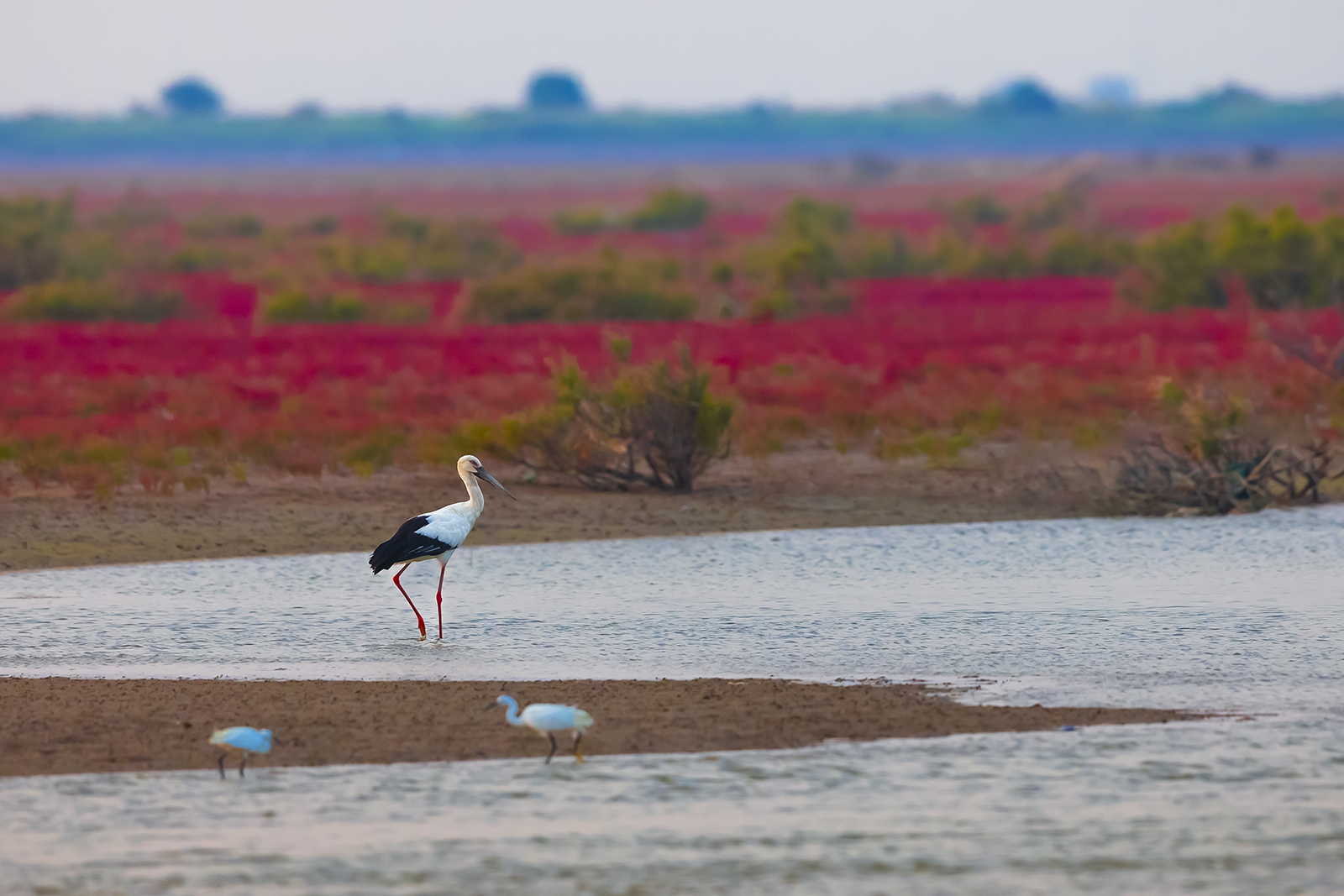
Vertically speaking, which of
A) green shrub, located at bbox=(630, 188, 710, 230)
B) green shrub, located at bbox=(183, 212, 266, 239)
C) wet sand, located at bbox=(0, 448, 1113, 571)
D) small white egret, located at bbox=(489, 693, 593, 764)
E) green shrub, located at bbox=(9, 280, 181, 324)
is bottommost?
wet sand, located at bbox=(0, 448, 1113, 571)

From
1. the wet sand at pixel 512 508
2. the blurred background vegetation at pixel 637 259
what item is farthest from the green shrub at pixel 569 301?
the wet sand at pixel 512 508

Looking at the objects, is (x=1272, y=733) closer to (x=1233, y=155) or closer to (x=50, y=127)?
(x=1233, y=155)

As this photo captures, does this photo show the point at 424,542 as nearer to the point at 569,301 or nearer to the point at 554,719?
the point at 554,719

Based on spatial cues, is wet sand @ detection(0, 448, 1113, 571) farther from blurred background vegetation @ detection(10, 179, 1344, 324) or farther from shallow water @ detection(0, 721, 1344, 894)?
blurred background vegetation @ detection(10, 179, 1344, 324)

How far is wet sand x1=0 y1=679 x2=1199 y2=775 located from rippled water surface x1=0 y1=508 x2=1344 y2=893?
192 mm

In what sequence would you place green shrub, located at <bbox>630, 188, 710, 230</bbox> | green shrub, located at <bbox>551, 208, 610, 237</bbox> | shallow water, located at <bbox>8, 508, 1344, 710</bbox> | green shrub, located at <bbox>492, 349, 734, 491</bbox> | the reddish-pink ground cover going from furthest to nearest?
1. green shrub, located at <bbox>630, 188, 710, 230</bbox>
2. green shrub, located at <bbox>551, 208, 610, 237</bbox>
3. the reddish-pink ground cover
4. green shrub, located at <bbox>492, 349, 734, 491</bbox>
5. shallow water, located at <bbox>8, 508, 1344, 710</bbox>

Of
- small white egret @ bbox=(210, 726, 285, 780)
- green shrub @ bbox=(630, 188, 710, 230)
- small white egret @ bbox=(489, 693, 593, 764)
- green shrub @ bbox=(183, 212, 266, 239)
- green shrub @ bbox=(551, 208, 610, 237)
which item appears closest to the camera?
small white egret @ bbox=(210, 726, 285, 780)

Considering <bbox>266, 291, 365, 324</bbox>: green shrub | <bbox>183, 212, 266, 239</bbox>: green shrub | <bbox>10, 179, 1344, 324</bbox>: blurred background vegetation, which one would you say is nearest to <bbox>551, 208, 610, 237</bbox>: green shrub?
<bbox>10, 179, 1344, 324</bbox>: blurred background vegetation

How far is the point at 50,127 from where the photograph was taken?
138 m

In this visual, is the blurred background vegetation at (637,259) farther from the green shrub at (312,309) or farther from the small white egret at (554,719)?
the small white egret at (554,719)

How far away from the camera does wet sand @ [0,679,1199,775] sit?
25.0ft

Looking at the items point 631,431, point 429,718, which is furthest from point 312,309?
point 429,718

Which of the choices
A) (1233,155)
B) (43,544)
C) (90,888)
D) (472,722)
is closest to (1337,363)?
(43,544)

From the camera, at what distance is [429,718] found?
8180 millimetres
